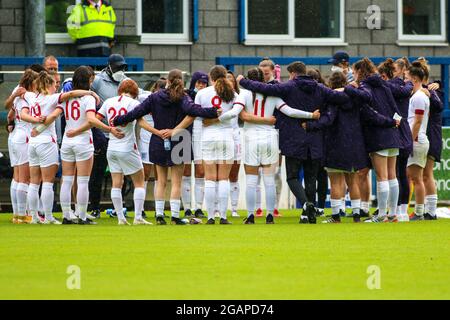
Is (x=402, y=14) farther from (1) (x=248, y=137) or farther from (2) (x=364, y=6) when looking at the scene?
(1) (x=248, y=137)

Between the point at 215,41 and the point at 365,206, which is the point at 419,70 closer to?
the point at 365,206

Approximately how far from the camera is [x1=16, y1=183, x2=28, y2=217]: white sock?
59.7 feet

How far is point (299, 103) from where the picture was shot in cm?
1772

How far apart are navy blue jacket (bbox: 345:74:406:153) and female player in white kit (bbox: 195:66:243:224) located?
5.13 feet

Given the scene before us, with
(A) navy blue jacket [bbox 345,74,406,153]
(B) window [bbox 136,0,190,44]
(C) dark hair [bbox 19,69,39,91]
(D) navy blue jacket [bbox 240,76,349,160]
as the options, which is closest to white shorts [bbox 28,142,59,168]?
(C) dark hair [bbox 19,69,39,91]

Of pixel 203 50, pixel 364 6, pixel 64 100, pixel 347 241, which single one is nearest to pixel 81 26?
pixel 203 50

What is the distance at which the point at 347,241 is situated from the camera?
582 inches

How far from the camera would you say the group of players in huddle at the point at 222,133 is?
17.4 m

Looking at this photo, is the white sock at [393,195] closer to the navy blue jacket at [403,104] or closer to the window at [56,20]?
the navy blue jacket at [403,104]

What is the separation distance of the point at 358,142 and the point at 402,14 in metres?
11.8

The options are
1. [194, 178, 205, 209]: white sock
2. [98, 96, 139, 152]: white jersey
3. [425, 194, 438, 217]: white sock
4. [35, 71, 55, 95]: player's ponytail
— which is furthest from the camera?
[194, 178, 205, 209]: white sock

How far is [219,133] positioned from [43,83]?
2.34m

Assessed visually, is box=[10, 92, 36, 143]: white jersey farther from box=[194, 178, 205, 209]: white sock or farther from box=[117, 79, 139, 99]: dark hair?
box=[194, 178, 205, 209]: white sock

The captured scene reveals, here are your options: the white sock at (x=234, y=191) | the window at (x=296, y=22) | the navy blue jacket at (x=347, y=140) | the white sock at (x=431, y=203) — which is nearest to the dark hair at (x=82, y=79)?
the navy blue jacket at (x=347, y=140)
